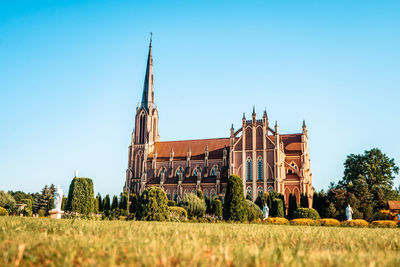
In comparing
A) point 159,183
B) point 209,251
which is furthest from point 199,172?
point 209,251

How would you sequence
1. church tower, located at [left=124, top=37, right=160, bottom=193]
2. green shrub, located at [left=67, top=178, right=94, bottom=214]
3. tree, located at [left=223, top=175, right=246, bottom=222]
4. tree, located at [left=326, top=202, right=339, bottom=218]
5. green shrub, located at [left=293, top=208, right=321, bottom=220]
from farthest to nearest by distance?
church tower, located at [left=124, top=37, right=160, bottom=193] < tree, located at [left=326, top=202, right=339, bottom=218] < green shrub, located at [left=293, top=208, right=321, bottom=220] < green shrub, located at [left=67, top=178, right=94, bottom=214] < tree, located at [left=223, top=175, right=246, bottom=222]

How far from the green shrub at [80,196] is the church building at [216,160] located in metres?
29.8

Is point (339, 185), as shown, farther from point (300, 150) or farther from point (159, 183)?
point (159, 183)

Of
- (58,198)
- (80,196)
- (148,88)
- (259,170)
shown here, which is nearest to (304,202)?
(259,170)

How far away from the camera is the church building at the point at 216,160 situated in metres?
52.4

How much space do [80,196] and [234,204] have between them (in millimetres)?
11076

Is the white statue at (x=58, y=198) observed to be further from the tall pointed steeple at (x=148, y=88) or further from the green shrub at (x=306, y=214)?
the tall pointed steeple at (x=148, y=88)

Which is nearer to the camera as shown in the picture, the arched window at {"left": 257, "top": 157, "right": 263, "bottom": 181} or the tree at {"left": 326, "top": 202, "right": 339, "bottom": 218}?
the tree at {"left": 326, "top": 202, "right": 339, "bottom": 218}

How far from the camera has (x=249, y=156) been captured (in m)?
54.4

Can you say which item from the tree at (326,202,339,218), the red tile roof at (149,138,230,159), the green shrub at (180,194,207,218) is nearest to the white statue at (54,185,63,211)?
the green shrub at (180,194,207,218)

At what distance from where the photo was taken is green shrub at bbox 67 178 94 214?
24.8 meters

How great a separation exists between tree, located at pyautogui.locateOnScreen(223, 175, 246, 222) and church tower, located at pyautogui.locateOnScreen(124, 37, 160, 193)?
42.3m

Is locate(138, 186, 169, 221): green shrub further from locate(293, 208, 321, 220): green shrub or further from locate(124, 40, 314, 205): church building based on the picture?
locate(124, 40, 314, 205): church building

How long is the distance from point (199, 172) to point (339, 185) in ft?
71.0
